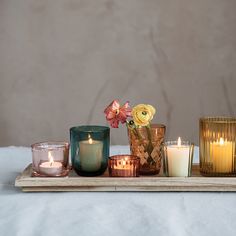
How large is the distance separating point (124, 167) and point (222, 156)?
0.21 metres

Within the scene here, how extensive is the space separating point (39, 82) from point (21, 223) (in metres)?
2.02

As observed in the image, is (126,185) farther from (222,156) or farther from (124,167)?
(222,156)

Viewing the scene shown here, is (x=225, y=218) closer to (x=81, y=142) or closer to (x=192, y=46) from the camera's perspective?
(x=81, y=142)

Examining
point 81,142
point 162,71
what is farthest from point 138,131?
point 162,71

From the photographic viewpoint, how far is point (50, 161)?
1071 mm

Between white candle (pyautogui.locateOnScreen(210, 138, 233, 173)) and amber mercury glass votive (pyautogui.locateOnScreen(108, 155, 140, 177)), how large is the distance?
0.16 m

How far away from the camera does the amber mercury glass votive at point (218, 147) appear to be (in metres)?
1.08

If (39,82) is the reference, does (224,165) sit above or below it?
below

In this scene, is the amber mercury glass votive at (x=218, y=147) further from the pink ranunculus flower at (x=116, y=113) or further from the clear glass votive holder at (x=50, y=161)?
the clear glass votive holder at (x=50, y=161)

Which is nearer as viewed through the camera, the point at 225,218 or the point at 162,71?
the point at 225,218

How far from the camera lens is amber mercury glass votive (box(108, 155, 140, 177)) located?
106 centimetres

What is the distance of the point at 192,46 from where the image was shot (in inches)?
109

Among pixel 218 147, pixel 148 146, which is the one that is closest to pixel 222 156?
pixel 218 147

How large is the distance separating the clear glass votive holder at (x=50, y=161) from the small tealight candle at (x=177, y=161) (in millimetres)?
208
